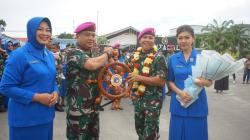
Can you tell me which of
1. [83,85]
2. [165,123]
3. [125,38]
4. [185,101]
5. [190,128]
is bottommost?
[165,123]

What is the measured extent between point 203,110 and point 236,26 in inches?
1789

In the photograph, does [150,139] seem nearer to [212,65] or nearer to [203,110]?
[203,110]

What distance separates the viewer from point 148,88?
4.27 meters

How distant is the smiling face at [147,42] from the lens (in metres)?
4.37

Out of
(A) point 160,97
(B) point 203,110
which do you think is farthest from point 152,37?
(B) point 203,110

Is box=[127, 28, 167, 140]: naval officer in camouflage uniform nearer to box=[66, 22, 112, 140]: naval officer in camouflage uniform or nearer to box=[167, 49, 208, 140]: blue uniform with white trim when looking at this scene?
box=[167, 49, 208, 140]: blue uniform with white trim

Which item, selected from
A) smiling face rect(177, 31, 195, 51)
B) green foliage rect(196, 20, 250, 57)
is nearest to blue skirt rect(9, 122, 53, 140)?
smiling face rect(177, 31, 195, 51)

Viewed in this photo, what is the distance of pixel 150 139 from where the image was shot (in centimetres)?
420

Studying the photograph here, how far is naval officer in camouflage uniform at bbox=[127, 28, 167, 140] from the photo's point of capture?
4.15m

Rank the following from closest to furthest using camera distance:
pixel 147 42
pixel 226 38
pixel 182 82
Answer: pixel 182 82
pixel 147 42
pixel 226 38

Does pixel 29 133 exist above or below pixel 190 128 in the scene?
above

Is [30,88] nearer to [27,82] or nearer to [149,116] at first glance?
[27,82]

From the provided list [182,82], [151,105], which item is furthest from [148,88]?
[182,82]

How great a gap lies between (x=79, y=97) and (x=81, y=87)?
0.12 meters
